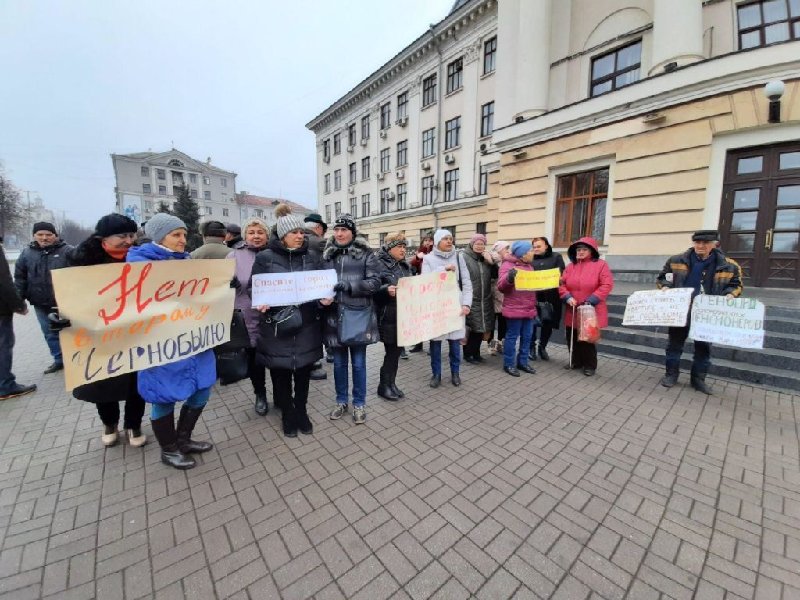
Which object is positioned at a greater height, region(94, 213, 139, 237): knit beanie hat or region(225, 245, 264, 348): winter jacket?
region(94, 213, 139, 237): knit beanie hat

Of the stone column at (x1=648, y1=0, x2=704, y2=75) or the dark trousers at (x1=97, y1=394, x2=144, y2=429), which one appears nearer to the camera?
the dark trousers at (x1=97, y1=394, x2=144, y2=429)

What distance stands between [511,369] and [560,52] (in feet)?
40.0

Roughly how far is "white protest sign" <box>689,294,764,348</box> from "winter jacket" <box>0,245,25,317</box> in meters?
8.48

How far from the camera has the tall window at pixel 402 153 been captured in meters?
27.2

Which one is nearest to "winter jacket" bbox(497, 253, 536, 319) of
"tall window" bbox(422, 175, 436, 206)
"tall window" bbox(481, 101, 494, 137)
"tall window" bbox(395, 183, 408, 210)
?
"tall window" bbox(481, 101, 494, 137)

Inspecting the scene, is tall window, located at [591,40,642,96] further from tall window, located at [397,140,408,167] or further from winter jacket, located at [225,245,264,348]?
tall window, located at [397,140,408,167]

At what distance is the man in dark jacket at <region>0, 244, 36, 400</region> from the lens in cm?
414

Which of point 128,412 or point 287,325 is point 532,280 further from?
point 128,412

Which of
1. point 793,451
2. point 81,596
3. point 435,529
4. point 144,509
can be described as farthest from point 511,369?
point 81,596

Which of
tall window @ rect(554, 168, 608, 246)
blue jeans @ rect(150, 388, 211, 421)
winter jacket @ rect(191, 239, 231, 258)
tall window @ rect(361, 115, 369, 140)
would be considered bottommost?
blue jeans @ rect(150, 388, 211, 421)

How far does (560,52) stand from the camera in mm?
11758

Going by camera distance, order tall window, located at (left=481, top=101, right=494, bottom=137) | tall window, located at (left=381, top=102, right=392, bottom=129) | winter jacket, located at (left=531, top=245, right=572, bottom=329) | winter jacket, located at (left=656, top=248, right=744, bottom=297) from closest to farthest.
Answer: winter jacket, located at (left=656, top=248, right=744, bottom=297) < winter jacket, located at (left=531, top=245, right=572, bottom=329) < tall window, located at (left=481, top=101, right=494, bottom=137) < tall window, located at (left=381, top=102, right=392, bottom=129)

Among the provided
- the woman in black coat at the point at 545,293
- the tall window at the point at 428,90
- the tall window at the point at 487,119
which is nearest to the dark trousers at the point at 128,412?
the woman in black coat at the point at 545,293

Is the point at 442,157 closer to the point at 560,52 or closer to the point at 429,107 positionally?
the point at 429,107
